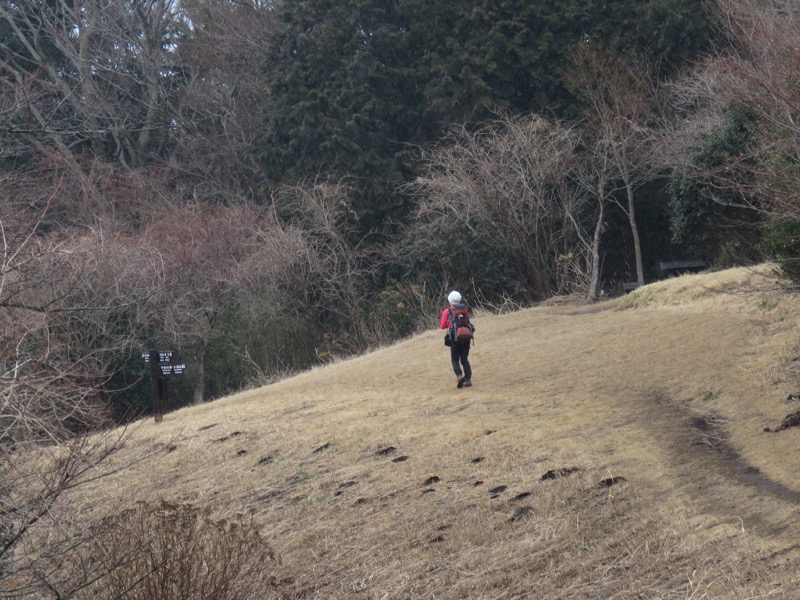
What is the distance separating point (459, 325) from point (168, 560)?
335 inches

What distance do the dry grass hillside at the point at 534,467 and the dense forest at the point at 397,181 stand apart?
7.08 metres

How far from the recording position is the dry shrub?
311 inches

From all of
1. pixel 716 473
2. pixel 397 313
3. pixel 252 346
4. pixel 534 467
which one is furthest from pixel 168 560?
pixel 397 313

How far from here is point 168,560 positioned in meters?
8.02

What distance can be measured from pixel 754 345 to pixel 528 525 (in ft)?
22.7

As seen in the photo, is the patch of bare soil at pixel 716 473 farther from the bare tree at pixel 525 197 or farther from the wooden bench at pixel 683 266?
the wooden bench at pixel 683 266

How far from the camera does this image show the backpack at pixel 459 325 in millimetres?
15914

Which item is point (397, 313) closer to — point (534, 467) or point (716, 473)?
point (534, 467)

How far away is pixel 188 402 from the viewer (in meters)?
28.1

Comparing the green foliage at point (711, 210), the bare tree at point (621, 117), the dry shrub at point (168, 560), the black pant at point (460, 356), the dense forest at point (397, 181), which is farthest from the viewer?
the bare tree at point (621, 117)

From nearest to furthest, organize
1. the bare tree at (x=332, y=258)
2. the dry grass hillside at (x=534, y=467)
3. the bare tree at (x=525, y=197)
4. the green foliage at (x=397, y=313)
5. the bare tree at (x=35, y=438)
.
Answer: the bare tree at (x=35, y=438) → the dry grass hillside at (x=534, y=467) → the green foliage at (x=397, y=313) → the bare tree at (x=525, y=197) → the bare tree at (x=332, y=258)

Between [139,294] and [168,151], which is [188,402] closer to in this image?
[139,294]

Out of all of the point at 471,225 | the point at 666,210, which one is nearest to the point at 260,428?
the point at 471,225

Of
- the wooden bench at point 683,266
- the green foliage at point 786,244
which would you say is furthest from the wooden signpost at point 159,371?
the wooden bench at point 683,266
